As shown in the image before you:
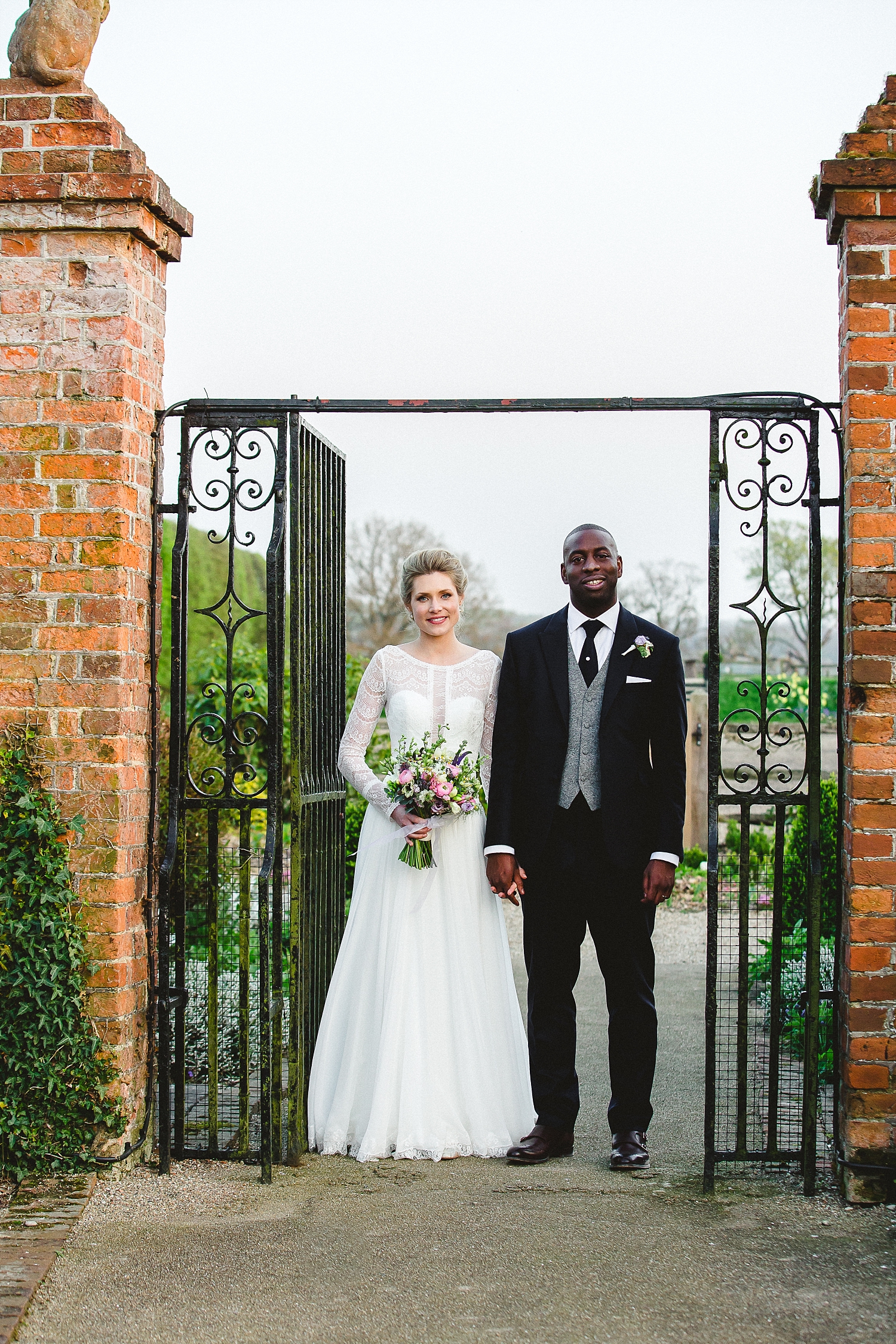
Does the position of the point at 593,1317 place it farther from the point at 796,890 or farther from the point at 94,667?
the point at 796,890

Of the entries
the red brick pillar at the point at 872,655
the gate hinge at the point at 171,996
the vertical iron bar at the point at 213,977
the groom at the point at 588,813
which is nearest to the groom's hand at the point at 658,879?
the groom at the point at 588,813

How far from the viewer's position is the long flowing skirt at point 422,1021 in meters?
4.66

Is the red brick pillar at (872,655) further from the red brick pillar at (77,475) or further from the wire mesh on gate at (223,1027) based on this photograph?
the red brick pillar at (77,475)

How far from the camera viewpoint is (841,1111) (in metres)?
4.20

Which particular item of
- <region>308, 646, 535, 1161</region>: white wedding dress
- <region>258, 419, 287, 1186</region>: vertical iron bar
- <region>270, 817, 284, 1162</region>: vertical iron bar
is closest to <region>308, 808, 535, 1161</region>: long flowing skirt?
<region>308, 646, 535, 1161</region>: white wedding dress

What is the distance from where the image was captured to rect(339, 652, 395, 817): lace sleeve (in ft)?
16.1

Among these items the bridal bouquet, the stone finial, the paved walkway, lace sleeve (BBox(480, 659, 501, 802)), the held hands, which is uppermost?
the stone finial

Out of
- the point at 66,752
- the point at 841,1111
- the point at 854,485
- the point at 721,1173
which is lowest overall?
the point at 721,1173

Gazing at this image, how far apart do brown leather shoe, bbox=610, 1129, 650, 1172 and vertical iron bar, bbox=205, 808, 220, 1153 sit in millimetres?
1431

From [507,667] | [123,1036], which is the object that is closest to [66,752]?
[123,1036]

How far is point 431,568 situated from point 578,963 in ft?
5.22

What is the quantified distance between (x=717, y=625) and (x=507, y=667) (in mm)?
833

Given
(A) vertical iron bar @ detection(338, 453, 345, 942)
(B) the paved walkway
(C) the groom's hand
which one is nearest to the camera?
(B) the paved walkway

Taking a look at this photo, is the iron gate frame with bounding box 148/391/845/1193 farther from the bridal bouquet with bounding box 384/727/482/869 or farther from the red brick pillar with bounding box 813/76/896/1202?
the bridal bouquet with bounding box 384/727/482/869
